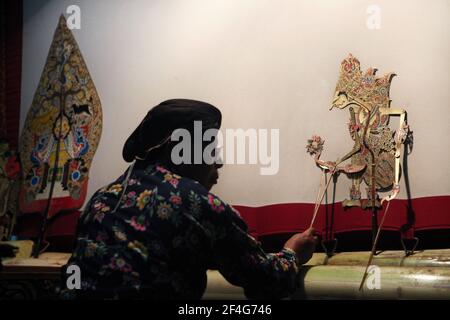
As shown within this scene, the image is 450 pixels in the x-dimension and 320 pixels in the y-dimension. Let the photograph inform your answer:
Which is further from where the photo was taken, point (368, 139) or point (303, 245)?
point (368, 139)

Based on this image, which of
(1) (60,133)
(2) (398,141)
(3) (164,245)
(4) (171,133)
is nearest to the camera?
(3) (164,245)

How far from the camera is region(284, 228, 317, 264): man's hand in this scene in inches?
58.7

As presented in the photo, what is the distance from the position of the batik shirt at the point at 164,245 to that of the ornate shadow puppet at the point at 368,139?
1.37 feet

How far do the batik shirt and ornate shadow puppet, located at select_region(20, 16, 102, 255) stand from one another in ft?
1.76

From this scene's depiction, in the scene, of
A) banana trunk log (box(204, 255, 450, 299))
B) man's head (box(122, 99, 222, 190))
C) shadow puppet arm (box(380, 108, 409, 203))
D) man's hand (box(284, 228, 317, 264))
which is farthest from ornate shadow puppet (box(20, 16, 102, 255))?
shadow puppet arm (box(380, 108, 409, 203))

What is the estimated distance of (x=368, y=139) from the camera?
5.43 feet

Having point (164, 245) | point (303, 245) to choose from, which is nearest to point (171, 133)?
point (164, 245)

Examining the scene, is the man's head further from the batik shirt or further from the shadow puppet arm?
the shadow puppet arm

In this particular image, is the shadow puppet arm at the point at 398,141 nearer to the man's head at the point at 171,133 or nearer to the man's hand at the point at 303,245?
the man's hand at the point at 303,245

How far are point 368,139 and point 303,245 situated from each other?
386 mm

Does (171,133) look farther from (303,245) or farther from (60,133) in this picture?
(60,133)
